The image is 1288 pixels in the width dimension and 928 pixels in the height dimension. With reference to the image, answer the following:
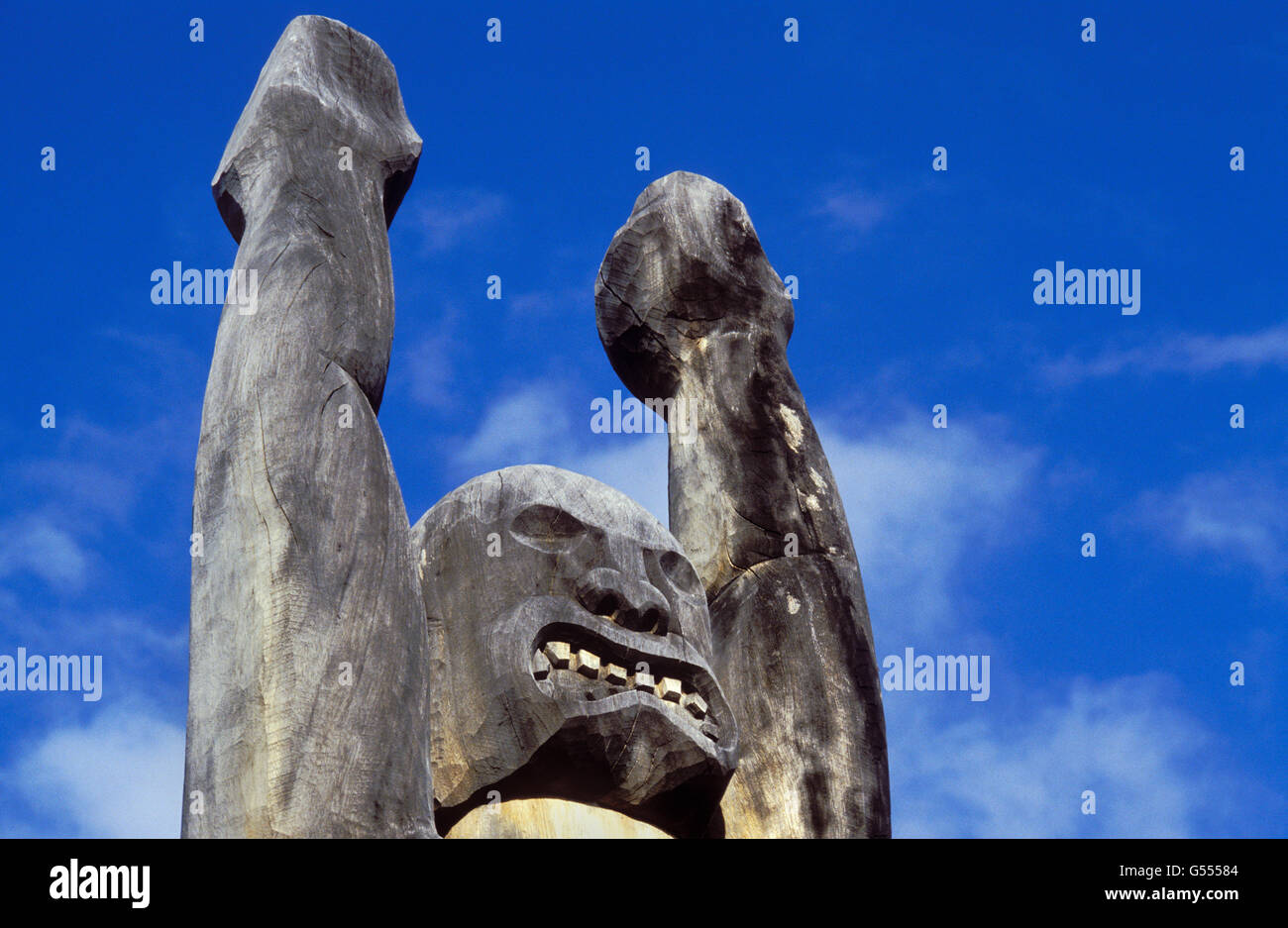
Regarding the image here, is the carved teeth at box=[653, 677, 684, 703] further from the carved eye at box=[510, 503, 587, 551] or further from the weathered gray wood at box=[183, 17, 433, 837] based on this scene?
the weathered gray wood at box=[183, 17, 433, 837]

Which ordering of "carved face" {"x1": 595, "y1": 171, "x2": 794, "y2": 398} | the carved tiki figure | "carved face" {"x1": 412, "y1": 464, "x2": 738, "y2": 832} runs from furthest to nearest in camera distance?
"carved face" {"x1": 595, "y1": 171, "x2": 794, "y2": 398} < "carved face" {"x1": 412, "y1": 464, "x2": 738, "y2": 832} < the carved tiki figure

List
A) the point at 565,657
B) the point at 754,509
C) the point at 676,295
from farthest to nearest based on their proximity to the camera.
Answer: the point at 676,295, the point at 754,509, the point at 565,657

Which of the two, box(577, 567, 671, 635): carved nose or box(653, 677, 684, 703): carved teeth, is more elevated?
box(577, 567, 671, 635): carved nose

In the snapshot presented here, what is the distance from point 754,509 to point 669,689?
1.23m

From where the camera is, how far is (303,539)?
218 inches

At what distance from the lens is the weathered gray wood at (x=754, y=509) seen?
7344 millimetres

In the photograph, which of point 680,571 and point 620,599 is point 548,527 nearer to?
point 620,599

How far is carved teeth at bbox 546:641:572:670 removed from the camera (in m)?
6.64

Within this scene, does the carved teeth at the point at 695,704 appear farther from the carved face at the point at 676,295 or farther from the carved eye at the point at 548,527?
the carved face at the point at 676,295

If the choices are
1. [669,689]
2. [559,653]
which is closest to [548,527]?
[559,653]

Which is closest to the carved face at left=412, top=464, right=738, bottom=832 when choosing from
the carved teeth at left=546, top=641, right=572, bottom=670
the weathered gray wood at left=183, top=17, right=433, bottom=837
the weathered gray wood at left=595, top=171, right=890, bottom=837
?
the carved teeth at left=546, top=641, right=572, bottom=670
